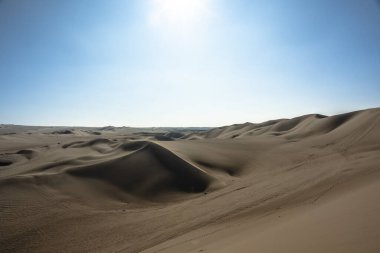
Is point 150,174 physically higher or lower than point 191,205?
higher

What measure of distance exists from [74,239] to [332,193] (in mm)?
7766

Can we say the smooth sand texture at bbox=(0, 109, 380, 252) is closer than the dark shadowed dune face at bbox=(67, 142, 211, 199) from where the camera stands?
Yes

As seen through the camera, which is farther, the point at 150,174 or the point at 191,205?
the point at 150,174

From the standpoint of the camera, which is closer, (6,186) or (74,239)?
(74,239)

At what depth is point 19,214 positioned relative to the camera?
1156 cm

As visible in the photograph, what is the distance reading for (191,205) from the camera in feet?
38.7

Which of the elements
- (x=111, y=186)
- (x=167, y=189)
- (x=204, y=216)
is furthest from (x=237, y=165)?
(x=204, y=216)

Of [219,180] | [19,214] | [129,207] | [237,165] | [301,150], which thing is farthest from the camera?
[301,150]

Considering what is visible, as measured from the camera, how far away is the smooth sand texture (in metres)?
5.87

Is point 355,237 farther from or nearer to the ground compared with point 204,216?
farther from the ground

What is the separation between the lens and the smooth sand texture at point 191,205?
Result: 587 centimetres

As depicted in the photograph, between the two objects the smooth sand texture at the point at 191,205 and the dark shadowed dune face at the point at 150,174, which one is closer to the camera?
the smooth sand texture at the point at 191,205

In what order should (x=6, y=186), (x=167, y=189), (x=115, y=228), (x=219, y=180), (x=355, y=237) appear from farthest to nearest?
(x=219, y=180), (x=167, y=189), (x=6, y=186), (x=115, y=228), (x=355, y=237)

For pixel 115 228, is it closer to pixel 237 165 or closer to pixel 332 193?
pixel 332 193
